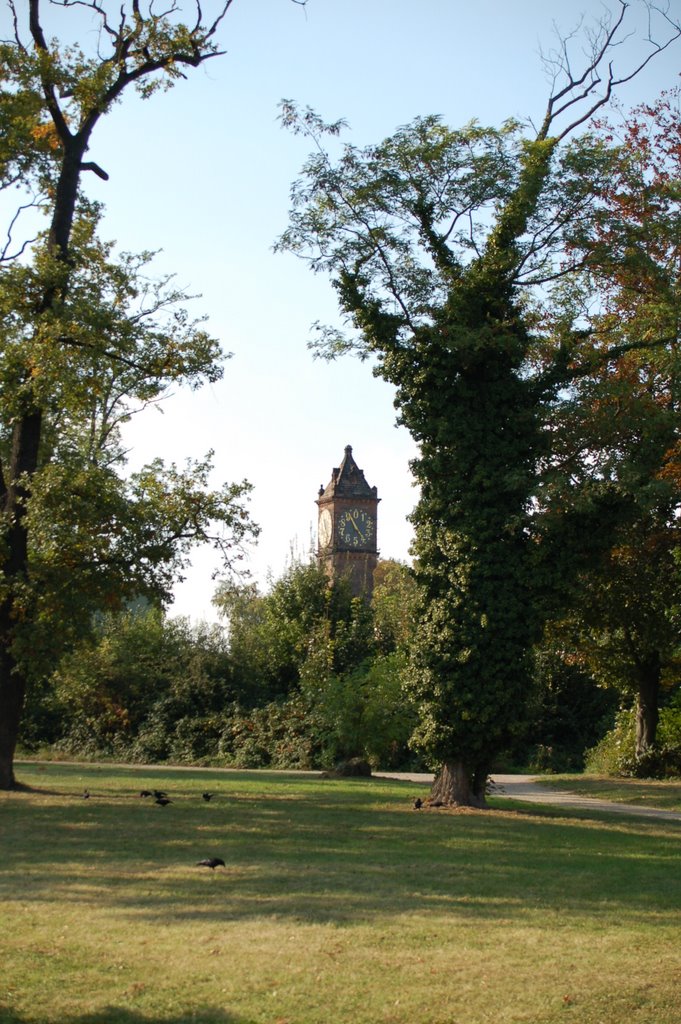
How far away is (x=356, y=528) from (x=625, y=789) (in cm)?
4431

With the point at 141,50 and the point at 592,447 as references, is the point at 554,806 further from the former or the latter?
the point at 141,50

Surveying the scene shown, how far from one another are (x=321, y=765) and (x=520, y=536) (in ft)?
45.4

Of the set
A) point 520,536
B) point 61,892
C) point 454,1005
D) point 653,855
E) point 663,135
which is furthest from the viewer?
point 663,135

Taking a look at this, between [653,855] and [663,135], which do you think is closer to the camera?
[653,855]

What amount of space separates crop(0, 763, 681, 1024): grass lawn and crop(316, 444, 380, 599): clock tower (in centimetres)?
4986

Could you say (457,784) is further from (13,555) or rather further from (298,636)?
(298,636)

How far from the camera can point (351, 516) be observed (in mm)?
67812

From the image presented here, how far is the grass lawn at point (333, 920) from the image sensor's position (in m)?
6.71

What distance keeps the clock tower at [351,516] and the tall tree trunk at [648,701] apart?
37779 millimetres

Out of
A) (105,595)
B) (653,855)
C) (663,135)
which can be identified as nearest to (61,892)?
(653,855)

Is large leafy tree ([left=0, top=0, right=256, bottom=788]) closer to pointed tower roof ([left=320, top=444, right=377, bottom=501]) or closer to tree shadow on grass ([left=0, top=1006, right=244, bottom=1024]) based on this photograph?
tree shadow on grass ([left=0, top=1006, right=244, bottom=1024])

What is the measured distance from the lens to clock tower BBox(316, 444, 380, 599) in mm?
66250

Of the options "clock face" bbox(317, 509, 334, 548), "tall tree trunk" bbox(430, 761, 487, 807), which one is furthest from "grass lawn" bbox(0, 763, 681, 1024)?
"clock face" bbox(317, 509, 334, 548)

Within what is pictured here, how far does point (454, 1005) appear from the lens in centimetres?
671
